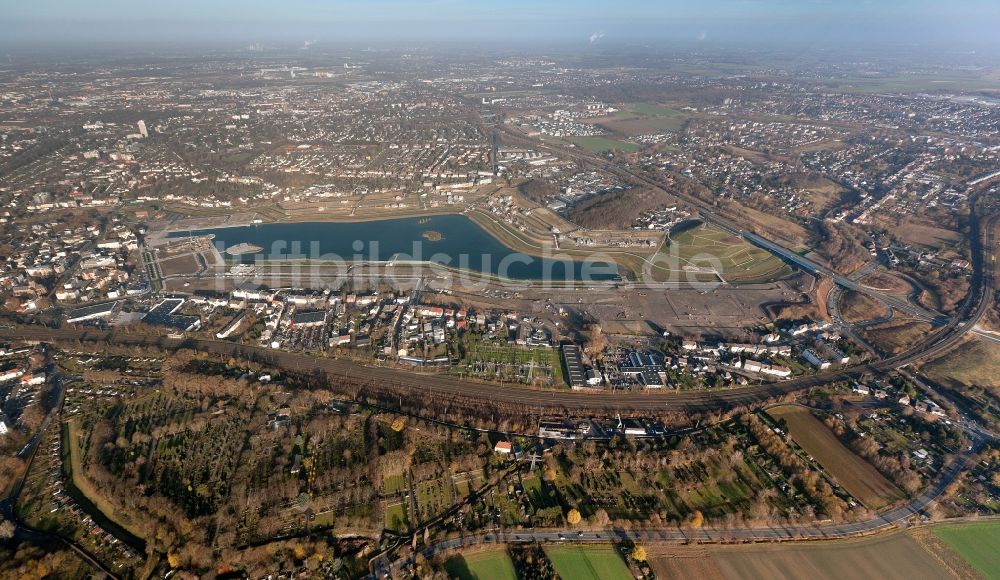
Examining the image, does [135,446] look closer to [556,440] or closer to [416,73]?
[556,440]

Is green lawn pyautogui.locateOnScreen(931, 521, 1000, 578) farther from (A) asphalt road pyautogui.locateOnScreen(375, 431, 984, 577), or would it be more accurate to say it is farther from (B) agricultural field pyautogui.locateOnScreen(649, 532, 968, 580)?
(A) asphalt road pyautogui.locateOnScreen(375, 431, 984, 577)

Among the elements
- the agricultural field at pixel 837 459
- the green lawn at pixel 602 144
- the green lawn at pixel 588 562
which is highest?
the green lawn at pixel 602 144

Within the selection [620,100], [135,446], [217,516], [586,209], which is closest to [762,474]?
[217,516]

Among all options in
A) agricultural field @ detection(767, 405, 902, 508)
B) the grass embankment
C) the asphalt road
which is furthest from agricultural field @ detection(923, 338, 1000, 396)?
the grass embankment

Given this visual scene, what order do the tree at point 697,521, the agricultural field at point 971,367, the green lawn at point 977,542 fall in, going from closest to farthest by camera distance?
the green lawn at point 977,542, the tree at point 697,521, the agricultural field at point 971,367

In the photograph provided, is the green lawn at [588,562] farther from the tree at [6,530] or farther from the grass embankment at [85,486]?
the tree at [6,530]

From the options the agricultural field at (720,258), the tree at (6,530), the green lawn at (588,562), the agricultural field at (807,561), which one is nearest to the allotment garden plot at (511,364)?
the green lawn at (588,562)
